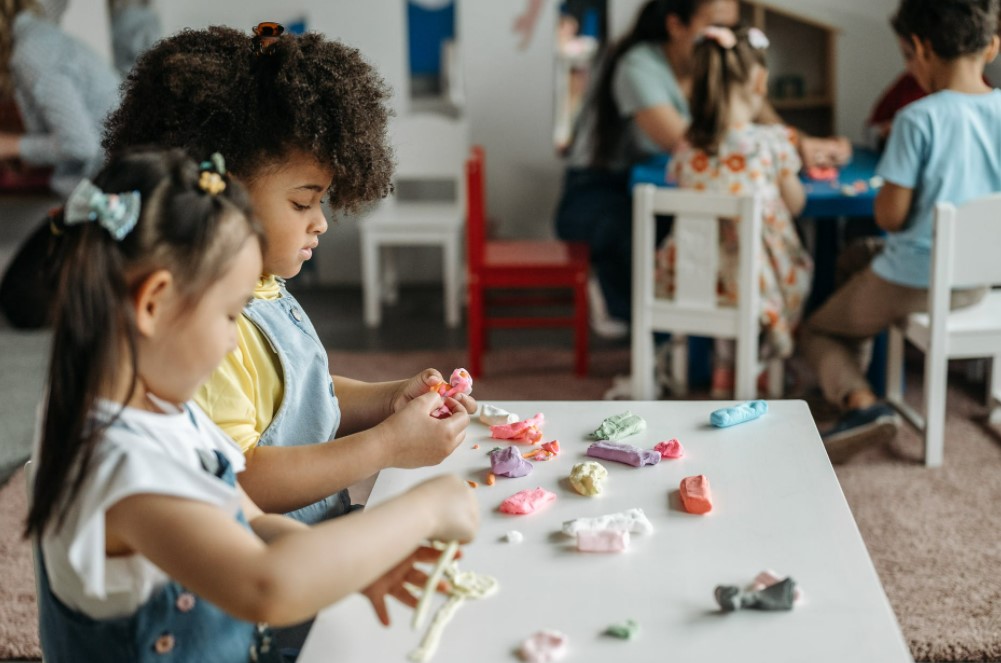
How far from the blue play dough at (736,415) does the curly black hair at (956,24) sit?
1.54m

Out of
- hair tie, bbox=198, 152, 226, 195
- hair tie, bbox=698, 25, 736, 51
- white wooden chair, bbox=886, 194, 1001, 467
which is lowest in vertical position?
white wooden chair, bbox=886, 194, 1001, 467

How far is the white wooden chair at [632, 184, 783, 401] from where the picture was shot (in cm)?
285

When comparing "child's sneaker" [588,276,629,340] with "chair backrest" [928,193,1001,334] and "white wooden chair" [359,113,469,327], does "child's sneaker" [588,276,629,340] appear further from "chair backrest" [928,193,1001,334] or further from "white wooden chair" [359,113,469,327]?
"chair backrest" [928,193,1001,334]

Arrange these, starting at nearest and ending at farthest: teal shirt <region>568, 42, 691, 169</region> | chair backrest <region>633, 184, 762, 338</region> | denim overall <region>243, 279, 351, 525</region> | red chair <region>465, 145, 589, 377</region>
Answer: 1. denim overall <region>243, 279, 351, 525</region>
2. chair backrest <region>633, 184, 762, 338</region>
3. red chair <region>465, 145, 589, 377</region>
4. teal shirt <region>568, 42, 691, 169</region>

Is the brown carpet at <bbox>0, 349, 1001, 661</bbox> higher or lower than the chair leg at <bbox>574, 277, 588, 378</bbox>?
lower

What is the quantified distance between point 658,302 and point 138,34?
2.63 meters

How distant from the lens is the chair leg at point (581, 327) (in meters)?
3.52

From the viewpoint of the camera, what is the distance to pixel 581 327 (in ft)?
11.6

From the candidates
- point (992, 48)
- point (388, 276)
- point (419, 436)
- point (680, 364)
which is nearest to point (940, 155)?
point (992, 48)

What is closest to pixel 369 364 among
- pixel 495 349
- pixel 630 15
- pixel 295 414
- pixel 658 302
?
pixel 495 349

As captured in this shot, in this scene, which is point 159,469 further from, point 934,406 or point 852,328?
point 852,328

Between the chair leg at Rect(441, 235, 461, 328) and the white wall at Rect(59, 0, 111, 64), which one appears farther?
the white wall at Rect(59, 0, 111, 64)

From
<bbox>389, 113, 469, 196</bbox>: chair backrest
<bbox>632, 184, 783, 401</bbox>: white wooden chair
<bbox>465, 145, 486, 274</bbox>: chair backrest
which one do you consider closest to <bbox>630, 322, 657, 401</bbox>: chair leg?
Answer: <bbox>632, 184, 783, 401</bbox>: white wooden chair

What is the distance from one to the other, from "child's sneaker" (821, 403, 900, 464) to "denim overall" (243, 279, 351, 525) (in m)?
1.60
